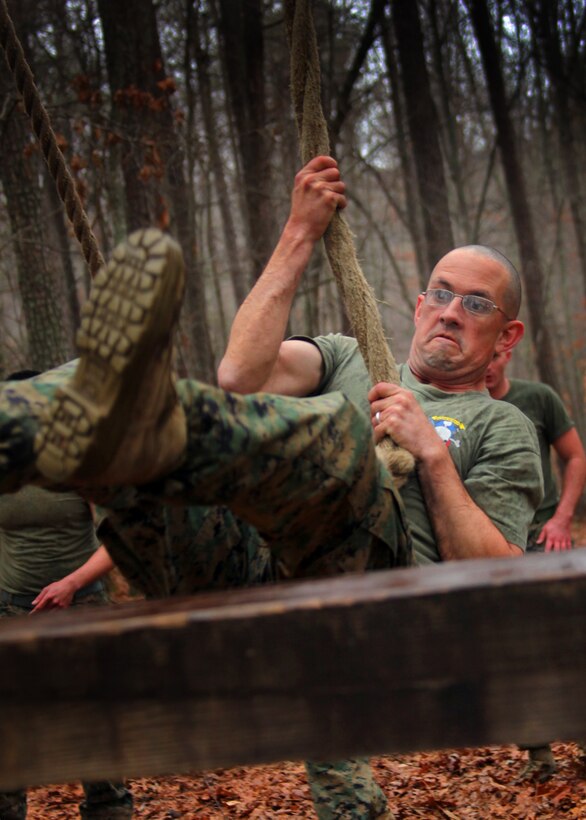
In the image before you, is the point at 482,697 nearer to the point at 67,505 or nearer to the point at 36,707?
the point at 36,707

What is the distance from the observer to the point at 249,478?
5.96 ft

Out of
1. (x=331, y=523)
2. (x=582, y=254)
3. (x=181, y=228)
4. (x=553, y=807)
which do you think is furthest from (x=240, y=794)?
(x=582, y=254)

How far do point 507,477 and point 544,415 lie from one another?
216cm

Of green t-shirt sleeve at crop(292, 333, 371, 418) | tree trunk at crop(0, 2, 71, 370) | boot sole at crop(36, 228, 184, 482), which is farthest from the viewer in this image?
tree trunk at crop(0, 2, 71, 370)

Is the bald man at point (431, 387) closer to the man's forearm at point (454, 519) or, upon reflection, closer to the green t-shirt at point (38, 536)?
the man's forearm at point (454, 519)

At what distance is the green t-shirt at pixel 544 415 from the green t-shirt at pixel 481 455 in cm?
177

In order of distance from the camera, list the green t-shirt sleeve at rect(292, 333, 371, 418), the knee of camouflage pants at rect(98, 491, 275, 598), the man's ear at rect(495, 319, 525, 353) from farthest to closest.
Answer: the man's ear at rect(495, 319, 525, 353) → the green t-shirt sleeve at rect(292, 333, 371, 418) → the knee of camouflage pants at rect(98, 491, 275, 598)

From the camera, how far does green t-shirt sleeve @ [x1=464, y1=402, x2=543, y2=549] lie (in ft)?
9.22

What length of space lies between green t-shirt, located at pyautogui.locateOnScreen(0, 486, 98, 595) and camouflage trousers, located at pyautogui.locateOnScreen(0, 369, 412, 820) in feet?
6.02

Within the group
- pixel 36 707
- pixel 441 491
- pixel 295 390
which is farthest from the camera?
pixel 295 390

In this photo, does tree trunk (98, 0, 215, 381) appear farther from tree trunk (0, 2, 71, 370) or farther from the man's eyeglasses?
the man's eyeglasses

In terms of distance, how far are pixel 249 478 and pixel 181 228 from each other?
7.55m

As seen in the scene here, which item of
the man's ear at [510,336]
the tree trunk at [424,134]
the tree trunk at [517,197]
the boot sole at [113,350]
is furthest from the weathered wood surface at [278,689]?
the tree trunk at [517,197]

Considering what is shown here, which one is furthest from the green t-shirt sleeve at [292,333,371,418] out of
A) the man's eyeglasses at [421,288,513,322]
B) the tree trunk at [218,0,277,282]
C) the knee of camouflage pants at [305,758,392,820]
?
the tree trunk at [218,0,277,282]
